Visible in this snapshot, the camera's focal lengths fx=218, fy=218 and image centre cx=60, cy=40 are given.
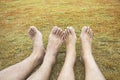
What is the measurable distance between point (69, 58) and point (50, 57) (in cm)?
15

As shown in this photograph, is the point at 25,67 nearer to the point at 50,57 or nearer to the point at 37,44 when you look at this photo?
the point at 50,57

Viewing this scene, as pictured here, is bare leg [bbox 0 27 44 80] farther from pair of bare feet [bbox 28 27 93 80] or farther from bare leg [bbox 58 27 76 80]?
bare leg [bbox 58 27 76 80]

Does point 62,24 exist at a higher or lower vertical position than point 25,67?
lower

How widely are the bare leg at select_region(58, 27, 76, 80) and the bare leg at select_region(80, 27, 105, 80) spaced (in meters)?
0.08

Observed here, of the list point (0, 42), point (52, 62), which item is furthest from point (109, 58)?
point (0, 42)

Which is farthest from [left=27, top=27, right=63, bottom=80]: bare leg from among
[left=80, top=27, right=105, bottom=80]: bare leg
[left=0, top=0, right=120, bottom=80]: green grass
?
[left=80, top=27, right=105, bottom=80]: bare leg

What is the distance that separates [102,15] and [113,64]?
44.7 inches

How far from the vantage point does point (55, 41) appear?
73.9 inches

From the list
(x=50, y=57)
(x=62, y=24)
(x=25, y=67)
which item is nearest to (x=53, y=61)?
(x=50, y=57)

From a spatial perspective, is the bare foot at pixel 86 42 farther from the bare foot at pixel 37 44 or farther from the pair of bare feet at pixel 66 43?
the bare foot at pixel 37 44

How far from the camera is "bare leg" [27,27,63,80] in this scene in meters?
1.41

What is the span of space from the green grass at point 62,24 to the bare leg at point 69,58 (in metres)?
0.12

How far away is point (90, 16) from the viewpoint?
272 centimetres

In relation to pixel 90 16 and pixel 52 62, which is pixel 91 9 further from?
pixel 52 62
